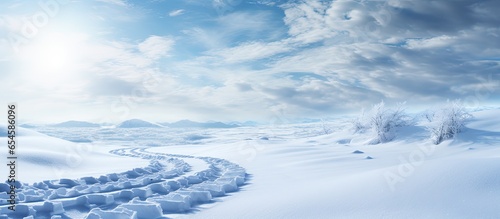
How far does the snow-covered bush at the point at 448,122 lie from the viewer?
17.4 meters

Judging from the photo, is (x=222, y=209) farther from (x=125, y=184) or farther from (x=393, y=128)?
(x=393, y=128)

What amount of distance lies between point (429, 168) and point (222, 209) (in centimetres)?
332

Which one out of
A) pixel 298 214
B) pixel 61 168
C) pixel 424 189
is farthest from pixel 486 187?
pixel 61 168

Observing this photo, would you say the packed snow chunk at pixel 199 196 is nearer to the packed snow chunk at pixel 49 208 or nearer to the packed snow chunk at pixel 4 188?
the packed snow chunk at pixel 49 208

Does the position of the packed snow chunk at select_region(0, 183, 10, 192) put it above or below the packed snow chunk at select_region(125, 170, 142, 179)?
above

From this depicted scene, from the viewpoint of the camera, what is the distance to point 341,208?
4672 millimetres

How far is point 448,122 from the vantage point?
17.5 m

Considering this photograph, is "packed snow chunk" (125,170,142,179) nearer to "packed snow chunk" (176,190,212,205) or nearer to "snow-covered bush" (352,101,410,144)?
"packed snow chunk" (176,190,212,205)

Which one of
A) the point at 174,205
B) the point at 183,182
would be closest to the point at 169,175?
the point at 183,182

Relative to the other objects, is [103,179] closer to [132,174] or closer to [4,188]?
[132,174]

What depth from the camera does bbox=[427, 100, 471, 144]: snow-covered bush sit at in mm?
17438

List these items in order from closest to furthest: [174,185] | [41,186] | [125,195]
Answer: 1. [125,195]
2. [41,186]
3. [174,185]

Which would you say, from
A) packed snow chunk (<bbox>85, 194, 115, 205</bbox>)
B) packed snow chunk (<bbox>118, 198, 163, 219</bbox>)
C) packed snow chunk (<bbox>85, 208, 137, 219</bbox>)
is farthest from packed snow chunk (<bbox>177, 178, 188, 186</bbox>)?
packed snow chunk (<bbox>85, 208, 137, 219</bbox>)

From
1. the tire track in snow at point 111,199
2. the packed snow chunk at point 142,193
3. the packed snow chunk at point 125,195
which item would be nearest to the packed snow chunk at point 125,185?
the tire track in snow at point 111,199
